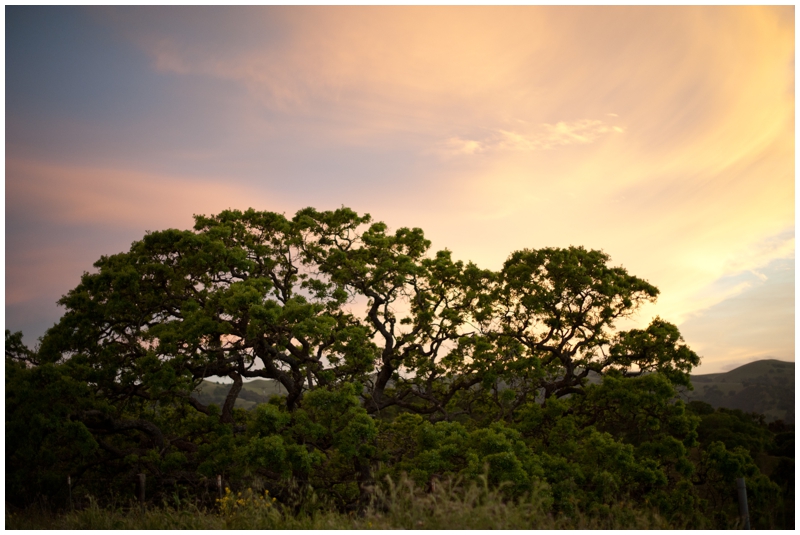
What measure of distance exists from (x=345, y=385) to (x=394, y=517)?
27.1 ft

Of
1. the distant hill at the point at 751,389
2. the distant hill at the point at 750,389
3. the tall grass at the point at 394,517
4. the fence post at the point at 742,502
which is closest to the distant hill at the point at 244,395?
the distant hill at the point at 751,389

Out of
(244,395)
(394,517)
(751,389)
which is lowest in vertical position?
(751,389)

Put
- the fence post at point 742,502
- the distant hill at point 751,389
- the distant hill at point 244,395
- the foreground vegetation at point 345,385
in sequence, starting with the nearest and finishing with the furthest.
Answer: the fence post at point 742,502, the foreground vegetation at point 345,385, the distant hill at point 751,389, the distant hill at point 244,395

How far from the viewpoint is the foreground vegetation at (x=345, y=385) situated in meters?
15.7

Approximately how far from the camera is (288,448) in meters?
15.8

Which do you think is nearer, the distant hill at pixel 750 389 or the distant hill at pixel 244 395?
the distant hill at pixel 750 389

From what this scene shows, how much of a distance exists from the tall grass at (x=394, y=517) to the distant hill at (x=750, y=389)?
166 feet

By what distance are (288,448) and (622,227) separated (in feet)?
45.5

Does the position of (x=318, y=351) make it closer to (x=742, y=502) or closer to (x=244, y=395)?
(x=742, y=502)

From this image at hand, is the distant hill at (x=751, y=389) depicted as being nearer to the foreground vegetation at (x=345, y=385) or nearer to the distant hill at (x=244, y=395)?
the foreground vegetation at (x=345, y=385)

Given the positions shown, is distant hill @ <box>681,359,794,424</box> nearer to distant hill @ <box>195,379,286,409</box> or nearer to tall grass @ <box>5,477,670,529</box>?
tall grass @ <box>5,477,670,529</box>

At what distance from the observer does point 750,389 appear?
2640 inches

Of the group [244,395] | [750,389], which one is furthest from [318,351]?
[244,395]

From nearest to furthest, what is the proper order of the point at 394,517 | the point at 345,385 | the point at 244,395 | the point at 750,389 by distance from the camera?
1. the point at 394,517
2. the point at 345,385
3. the point at 750,389
4. the point at 244,395
